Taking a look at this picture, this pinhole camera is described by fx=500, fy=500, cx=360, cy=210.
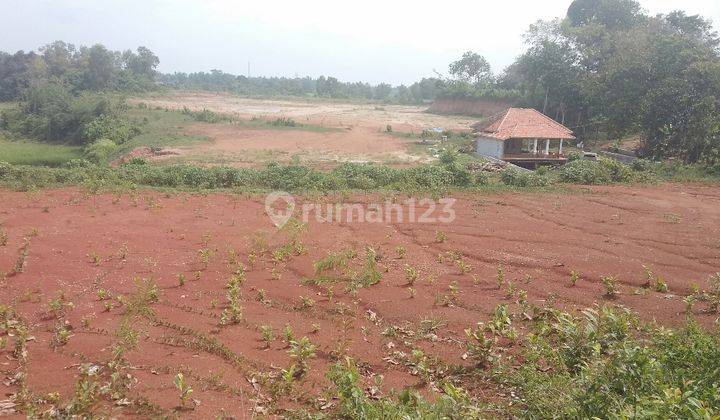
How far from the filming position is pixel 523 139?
25484 millimetres

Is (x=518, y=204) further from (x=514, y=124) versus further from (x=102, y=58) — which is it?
(x=102, y=58)

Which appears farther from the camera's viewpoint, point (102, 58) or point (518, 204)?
point (102, 58)

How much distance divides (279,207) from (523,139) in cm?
1577

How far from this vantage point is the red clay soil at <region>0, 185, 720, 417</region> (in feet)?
18.4

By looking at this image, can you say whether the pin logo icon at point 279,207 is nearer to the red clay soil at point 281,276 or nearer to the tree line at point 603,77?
the red clay soil at point 281,276

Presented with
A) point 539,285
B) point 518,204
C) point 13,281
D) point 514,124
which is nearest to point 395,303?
point 539,285

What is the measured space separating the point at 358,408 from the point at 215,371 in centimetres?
197

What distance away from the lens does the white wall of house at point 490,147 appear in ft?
80.6

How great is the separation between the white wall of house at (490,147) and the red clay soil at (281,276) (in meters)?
9.57

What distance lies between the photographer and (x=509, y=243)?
1078cm

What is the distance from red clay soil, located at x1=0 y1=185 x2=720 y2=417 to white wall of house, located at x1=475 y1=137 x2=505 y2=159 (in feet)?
31.4

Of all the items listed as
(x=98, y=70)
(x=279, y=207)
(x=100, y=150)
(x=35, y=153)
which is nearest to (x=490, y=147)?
(x=279, y=207)

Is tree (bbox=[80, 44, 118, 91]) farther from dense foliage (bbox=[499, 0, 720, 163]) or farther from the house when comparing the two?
the house

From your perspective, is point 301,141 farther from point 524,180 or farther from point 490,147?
point 524,180
